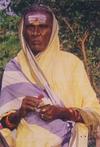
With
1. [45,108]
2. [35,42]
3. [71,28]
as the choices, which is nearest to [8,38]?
[35,42]

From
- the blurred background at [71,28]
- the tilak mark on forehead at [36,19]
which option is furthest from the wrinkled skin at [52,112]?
the tilak mark on forehead at [36,19]

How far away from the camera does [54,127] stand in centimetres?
299

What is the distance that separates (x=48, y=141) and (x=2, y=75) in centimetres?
46

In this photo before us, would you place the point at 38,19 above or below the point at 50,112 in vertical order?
above

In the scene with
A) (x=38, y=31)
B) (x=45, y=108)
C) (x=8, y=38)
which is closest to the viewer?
(x=45, y=108)

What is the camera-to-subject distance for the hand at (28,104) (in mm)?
2984

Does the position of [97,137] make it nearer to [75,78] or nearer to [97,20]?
[75,78]

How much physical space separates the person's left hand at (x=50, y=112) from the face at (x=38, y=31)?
34 cm

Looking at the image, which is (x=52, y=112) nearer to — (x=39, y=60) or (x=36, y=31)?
(x=39, y=60)

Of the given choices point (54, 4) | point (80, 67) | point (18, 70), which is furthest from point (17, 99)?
point (54, 4)

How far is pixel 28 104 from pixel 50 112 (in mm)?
130

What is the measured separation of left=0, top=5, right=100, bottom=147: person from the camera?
299cm

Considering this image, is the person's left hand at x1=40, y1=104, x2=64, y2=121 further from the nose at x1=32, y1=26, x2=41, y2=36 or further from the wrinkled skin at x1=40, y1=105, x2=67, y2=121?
the nose at x1=32, y1=26, x2=41, y2=36

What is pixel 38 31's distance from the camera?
10.1 feet
